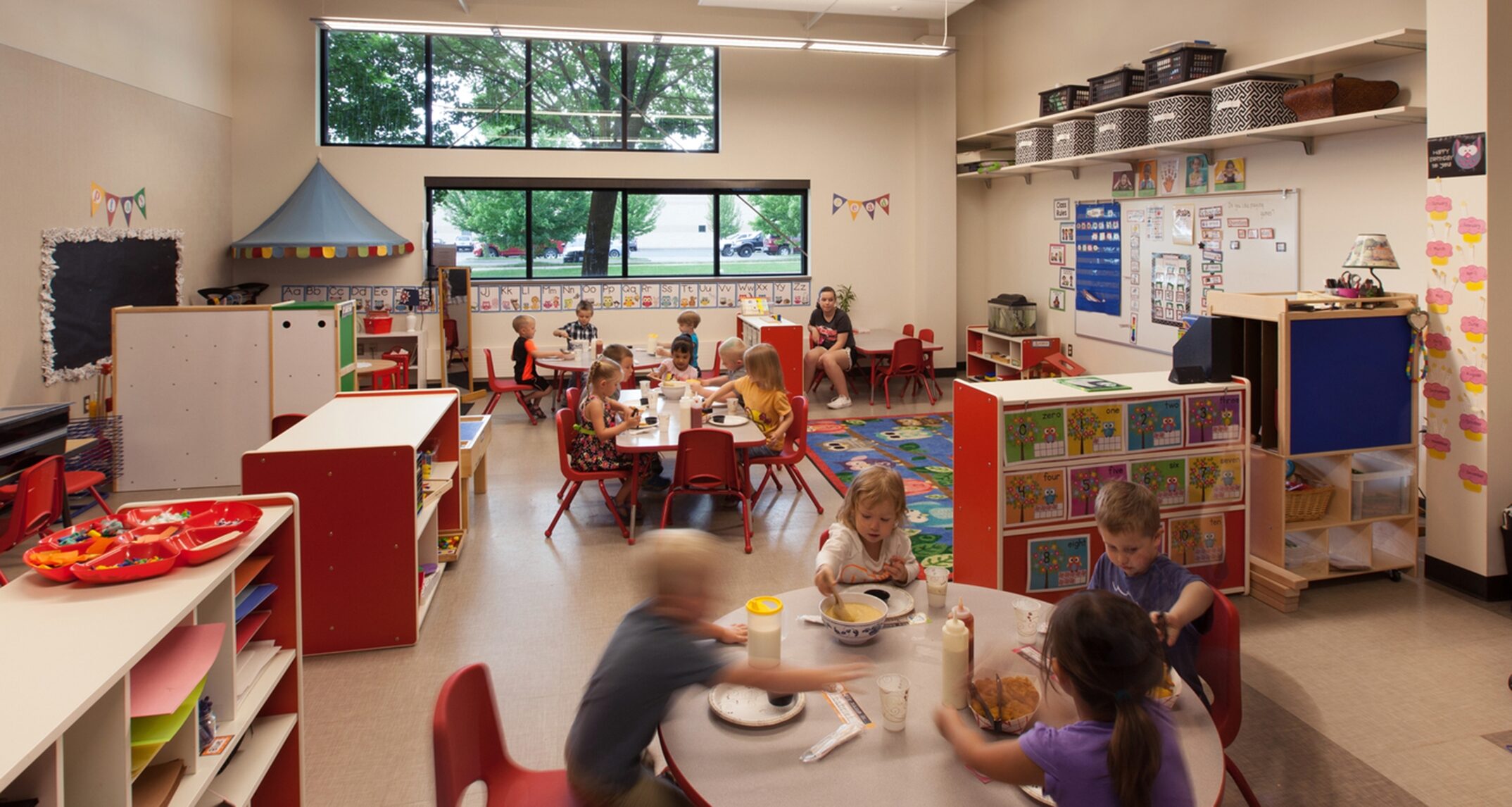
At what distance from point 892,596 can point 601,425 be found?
3.03 metres

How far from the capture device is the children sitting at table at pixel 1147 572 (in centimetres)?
266

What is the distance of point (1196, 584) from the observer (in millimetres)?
2668

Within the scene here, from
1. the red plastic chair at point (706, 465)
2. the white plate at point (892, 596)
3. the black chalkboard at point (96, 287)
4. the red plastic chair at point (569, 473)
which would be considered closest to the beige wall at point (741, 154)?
the black chalkboard at point (96, 287)

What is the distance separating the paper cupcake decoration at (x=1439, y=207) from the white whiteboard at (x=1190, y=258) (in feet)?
6.80

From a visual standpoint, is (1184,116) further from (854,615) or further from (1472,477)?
(854,615)

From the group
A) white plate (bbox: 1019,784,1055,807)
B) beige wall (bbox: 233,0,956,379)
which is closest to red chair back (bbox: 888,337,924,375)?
beige wall (bbox: 233,0,956,379)

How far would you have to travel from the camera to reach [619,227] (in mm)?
11102

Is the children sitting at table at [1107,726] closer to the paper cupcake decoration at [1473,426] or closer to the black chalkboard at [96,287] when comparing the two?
the paper cupcake decoration at [1473,426]

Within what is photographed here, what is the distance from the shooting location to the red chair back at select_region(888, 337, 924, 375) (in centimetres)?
973

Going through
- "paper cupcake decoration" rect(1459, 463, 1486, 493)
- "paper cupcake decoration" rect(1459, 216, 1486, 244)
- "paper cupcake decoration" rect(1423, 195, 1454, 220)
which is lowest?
"paper cupcake decoration" rect(1459, 463, 1486, 493)

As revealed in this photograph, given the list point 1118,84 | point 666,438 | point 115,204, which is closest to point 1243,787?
point 666,438

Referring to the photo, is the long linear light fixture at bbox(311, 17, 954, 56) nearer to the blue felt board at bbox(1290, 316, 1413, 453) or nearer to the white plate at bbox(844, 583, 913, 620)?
the blue felt board at bbox(1290, 316, 1413, 453)

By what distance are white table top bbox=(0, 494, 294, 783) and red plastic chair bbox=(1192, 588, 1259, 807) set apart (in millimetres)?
2433

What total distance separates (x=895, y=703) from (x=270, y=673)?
166cm
